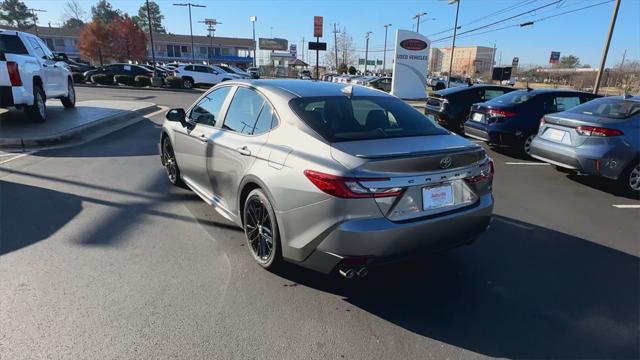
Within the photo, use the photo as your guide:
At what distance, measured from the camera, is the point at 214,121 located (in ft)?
13.7

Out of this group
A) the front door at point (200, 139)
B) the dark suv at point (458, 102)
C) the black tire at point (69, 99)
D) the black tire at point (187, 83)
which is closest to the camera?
the front door at point (200, 139)

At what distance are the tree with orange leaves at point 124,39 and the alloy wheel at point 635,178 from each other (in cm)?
6782

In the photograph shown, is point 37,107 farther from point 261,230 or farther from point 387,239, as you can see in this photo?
point 387,239

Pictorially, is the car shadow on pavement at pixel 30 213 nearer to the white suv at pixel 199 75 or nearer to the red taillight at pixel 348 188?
the red taillight at pixel 348 188

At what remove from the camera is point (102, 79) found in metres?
26.8

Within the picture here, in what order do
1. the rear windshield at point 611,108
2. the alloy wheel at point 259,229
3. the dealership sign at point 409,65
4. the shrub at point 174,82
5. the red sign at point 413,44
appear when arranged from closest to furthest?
the alloy wheel at point 259,229 < the rear windshield at point 611,108 < the shrub at point 174,82 < the dealership sign at point 409,65 < the red sign at point 413,44

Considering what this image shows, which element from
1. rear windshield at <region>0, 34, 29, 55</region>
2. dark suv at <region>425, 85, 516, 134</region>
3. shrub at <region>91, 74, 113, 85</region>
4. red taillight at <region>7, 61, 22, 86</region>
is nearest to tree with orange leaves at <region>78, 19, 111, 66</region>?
shrub at <region>91, 74, 113, 85</region>

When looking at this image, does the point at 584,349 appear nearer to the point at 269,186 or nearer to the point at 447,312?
the point at 447,312

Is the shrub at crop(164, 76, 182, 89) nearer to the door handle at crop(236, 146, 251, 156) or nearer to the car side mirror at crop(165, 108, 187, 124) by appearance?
the car side mirror at crop(165, 108, 187, 124)

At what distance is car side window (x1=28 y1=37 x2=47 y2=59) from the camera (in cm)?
947

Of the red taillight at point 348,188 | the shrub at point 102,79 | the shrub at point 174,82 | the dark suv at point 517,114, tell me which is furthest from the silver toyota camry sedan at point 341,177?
the shrub at point 102,79

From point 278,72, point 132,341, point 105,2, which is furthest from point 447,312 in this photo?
point 105,2

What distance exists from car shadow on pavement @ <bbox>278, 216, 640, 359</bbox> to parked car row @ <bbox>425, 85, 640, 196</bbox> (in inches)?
92.4

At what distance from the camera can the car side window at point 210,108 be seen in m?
4.25
